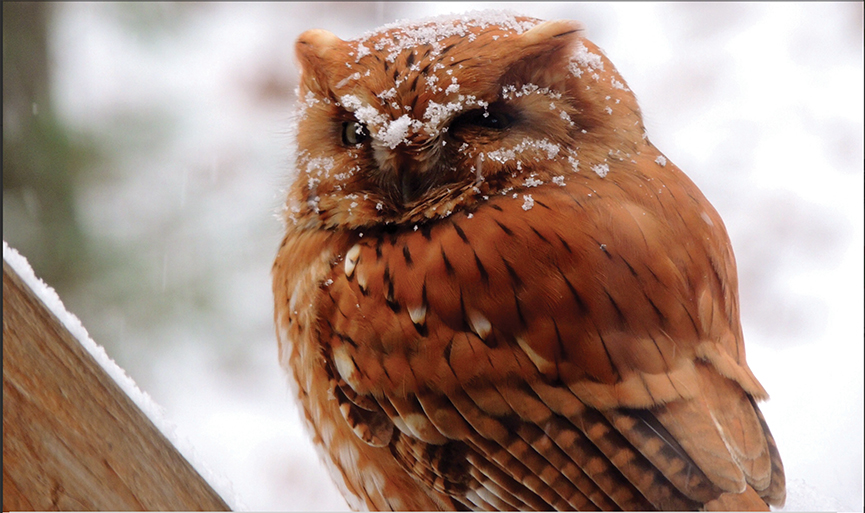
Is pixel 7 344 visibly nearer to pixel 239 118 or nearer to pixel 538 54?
pixel 239 118

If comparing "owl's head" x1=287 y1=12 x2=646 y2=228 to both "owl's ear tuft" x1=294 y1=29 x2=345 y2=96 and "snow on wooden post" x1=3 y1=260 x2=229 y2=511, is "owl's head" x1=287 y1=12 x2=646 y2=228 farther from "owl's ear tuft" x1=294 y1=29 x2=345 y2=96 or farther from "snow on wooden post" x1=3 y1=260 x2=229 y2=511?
"snow on wooden post" x1=3 y1=260 x2=229 y2=511

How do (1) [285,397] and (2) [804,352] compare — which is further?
(1) [285,397]

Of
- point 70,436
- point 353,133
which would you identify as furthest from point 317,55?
point 70,436

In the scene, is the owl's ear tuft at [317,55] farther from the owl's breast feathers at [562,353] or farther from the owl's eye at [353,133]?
the owl's breast feathers at [562,353]

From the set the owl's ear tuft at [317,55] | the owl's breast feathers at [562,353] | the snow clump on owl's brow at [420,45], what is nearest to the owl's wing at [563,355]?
the owl's breast feathers at [562,353]

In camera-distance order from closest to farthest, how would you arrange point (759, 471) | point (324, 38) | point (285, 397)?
point (759, 471)
point (324, 38)
point (285, 397)

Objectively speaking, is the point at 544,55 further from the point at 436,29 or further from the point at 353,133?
the point at 353,133

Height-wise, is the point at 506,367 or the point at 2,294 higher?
the point at 2,294

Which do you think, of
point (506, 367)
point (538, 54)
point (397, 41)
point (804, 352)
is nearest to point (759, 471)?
point (804, 352)
